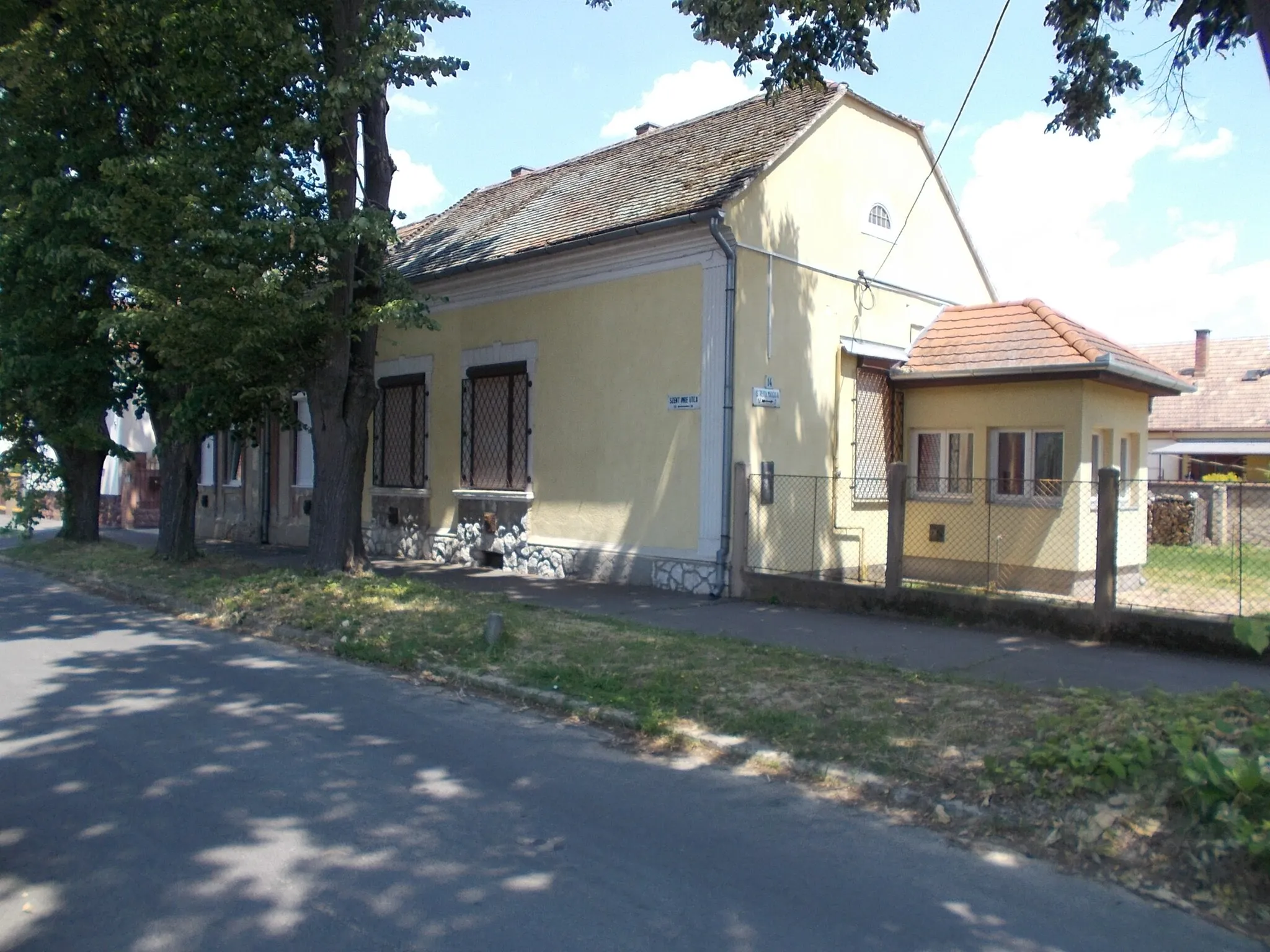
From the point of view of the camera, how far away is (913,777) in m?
5.72

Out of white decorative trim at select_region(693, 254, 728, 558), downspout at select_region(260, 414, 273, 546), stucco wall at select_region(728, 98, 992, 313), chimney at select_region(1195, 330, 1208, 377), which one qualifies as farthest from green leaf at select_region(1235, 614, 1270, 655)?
chimney at select_region(1195, 330, 1208, 377)

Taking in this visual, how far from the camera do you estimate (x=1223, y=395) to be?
103ft

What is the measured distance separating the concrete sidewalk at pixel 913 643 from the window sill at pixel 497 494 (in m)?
1.90

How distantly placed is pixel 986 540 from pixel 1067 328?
3.14 meters

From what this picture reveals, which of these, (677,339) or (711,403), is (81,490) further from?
(711,403)

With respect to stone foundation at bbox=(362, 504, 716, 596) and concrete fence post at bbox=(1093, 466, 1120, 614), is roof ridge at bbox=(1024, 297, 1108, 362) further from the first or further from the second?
stone foundation at bbox=(362, 504, 716, 596)

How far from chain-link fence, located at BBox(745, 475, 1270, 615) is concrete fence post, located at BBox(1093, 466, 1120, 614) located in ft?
7.85

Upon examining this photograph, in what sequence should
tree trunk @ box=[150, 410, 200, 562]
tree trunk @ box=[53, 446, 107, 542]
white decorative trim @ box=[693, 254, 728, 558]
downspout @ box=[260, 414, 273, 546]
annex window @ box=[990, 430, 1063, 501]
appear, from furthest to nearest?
downspout @ box=[260, 414, 273, 546]
tree trunk @ box=[53, 446, 107, 542]
tree trunk @ box=[150, 410, 200, 562]
annex window @ box=[990, 430, 1063, 501]
white decorative trim @ box=[693, 254, 728, 558]

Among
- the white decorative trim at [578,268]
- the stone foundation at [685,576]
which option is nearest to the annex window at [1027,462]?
the stone foundation at [685,576]

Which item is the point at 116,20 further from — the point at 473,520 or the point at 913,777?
the point at 913,777

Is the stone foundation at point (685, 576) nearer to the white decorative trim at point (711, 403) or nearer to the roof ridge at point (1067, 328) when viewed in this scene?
the white decorative trim at point (711, 403)

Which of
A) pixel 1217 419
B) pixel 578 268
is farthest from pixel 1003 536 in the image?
pixel 1217 419

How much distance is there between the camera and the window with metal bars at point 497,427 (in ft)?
52.7

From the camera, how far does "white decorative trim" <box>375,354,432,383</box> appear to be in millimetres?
18156
